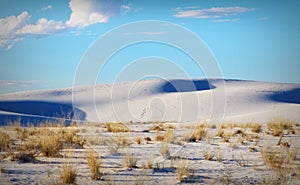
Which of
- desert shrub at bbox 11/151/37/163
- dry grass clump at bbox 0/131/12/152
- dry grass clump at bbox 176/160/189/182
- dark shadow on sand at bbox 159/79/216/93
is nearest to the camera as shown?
dry grass clump at bbox 176/160/189/182

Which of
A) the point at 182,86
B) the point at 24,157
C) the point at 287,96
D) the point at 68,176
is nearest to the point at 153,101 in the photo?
the point at 182,86

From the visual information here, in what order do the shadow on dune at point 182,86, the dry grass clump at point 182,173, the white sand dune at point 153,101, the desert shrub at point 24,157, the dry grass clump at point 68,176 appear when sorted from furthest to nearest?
the shadow on dune at point 182,86, the white sand dune at point 153,101, the desert shrub at point 24,157, the dry grass clump at point 182,173, the dry grass clump at point 68,176

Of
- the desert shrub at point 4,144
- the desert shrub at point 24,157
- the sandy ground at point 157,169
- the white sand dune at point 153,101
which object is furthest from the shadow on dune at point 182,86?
the desert shrub at point 24,157

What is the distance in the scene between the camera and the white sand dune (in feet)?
224

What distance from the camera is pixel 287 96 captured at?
281 feet

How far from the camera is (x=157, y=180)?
760 cm

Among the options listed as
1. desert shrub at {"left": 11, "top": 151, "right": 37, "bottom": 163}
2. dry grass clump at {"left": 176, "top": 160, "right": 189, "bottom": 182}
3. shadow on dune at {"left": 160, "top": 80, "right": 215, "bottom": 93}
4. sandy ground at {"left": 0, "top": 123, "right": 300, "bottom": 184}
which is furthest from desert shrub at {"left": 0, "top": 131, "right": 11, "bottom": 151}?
shadow on dune at {"left": 160, "top": 80, "right": 215, "bottom": 93}

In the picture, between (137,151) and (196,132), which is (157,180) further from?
(196,132)

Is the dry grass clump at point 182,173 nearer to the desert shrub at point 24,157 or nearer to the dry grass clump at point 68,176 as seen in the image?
the dry grass clump at point 68,176

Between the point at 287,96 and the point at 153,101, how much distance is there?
32.2 metres

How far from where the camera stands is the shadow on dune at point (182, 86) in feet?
330

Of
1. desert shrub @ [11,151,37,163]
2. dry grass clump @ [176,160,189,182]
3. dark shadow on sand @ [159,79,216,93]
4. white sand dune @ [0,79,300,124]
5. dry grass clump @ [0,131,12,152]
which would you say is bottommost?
dry grass clump @ [176,160,189,182]

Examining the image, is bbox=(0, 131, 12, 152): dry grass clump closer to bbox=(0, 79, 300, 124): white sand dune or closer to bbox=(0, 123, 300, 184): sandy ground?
bbox=(0, 123, 300, 184): sandy ground

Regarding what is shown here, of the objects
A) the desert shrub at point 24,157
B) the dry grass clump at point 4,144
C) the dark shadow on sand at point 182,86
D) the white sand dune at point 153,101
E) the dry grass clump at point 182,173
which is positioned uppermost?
the dark shadow on sand at point 182,86
